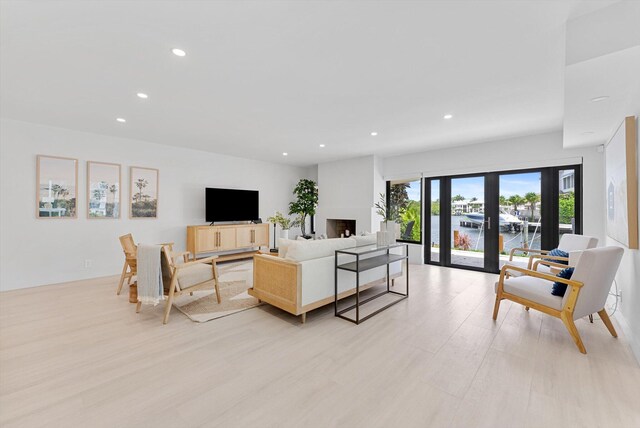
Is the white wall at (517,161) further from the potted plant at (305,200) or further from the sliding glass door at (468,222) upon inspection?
the potted plant at (305,200)

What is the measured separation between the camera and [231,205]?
20.5 ft

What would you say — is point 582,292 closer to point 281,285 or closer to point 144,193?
point 281,285

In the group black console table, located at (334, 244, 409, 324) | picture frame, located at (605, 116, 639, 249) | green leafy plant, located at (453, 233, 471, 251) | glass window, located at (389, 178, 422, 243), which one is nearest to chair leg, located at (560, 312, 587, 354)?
picture frame, located at (605, 116, 639, 249)

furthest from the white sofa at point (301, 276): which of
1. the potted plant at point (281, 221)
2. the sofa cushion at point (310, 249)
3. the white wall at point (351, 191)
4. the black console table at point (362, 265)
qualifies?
the white wall at point (351, 191)

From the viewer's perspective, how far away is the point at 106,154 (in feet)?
15.6

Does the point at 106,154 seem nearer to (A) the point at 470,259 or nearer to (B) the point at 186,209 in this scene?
(B) the point at 186,209

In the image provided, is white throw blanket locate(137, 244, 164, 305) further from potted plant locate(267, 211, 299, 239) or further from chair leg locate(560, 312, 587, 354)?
chair leg locate(560, 312, 587, 354)

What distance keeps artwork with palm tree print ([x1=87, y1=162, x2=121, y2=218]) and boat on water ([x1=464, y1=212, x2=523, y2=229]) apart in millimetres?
6967

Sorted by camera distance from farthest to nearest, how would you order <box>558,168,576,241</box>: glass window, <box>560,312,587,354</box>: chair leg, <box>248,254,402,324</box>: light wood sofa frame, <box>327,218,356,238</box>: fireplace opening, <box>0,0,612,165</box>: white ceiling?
<box>327,218,356,238</box>: fireplace opening < <box>558,168,576,241</box>: glass window < <box>248,254,402,324</box>: light wood sofa frame < <box>560,312,587,354</box>: chair leg < <box>0,0,612,165</box>: white ceiling

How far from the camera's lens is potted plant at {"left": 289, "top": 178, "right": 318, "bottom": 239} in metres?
7.38

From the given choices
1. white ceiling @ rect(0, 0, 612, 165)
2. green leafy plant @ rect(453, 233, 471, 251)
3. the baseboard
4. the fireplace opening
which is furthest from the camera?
the fireplace opening

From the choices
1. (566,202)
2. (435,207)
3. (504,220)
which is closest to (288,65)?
(435,207)

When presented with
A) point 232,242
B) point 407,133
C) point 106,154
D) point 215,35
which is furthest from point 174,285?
point 407,133

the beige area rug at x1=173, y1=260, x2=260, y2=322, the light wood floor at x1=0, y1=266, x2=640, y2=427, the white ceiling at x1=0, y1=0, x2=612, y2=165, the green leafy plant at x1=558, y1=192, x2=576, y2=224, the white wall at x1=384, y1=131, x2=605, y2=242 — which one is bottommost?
the light wood floor at x1=0, y1=266, x2=640, y2=427
